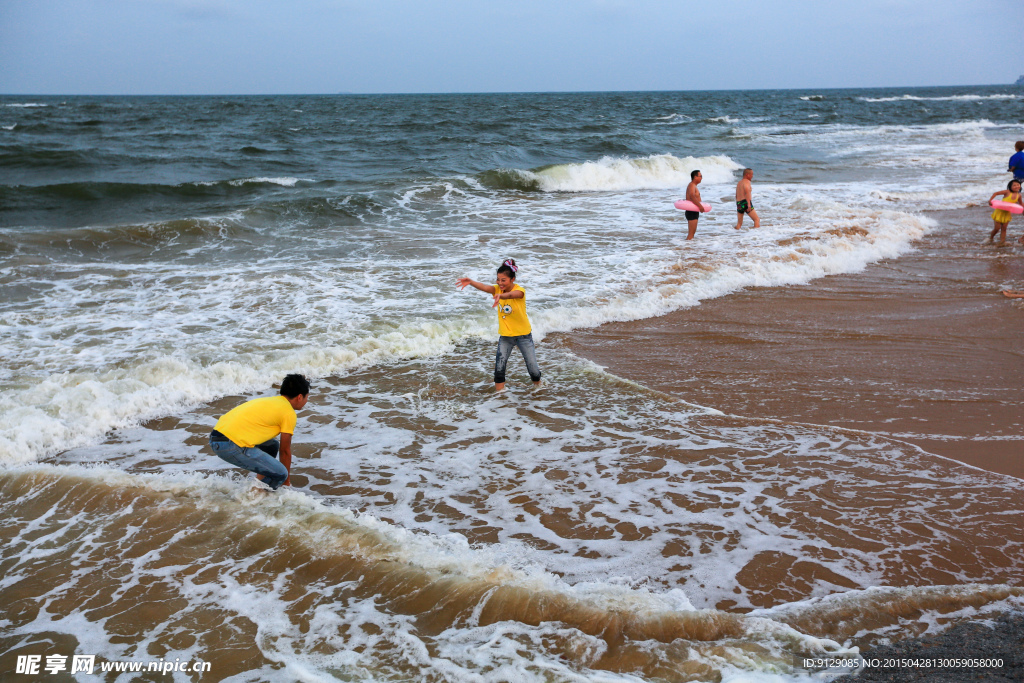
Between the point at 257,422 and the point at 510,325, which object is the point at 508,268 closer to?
the point at 510,325

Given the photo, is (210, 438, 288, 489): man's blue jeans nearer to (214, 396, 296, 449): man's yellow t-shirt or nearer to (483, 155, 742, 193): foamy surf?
(214, 396, 296, 449): man's yellow t-shirt

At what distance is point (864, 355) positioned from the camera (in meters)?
7.36

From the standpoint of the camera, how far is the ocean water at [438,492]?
143 inches

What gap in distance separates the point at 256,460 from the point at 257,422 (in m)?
0.27

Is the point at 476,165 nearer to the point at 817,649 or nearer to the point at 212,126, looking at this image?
the point at 817,649

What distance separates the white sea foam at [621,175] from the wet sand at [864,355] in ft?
43.0

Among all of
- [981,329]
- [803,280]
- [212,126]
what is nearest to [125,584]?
[981,329]

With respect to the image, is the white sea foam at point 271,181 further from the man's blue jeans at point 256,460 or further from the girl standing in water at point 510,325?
the man's blue jeans at point 256,460

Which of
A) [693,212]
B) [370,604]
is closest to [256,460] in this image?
[370,604]

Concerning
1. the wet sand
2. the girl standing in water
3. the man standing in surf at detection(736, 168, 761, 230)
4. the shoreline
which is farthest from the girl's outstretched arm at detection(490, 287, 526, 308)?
the man standing in surf at detection(736, 168, 761, 230)

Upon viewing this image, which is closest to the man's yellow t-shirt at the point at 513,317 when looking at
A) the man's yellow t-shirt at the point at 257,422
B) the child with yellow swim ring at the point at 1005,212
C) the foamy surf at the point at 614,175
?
the man's yellow t-shirt at the point at 257,422

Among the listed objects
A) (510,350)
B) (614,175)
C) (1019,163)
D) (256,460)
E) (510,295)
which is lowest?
(256,460)

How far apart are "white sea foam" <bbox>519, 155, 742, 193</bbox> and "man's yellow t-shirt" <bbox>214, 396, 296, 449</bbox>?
1801 cm

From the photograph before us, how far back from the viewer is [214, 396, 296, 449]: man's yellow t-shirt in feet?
15.8
